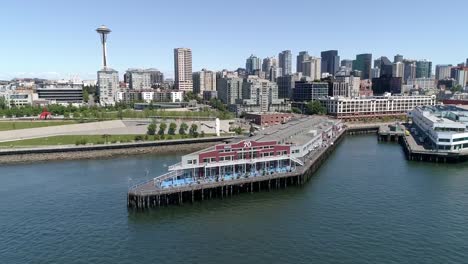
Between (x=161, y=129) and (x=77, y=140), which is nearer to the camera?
(x=77, y=140)

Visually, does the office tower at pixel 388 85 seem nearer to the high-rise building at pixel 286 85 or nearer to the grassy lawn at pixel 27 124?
the high-rise building at pixel 286 85

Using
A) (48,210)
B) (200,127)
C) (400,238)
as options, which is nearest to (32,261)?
(48,210)

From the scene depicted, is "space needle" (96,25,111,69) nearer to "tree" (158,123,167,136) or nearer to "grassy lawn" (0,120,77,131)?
"grassy lawn" (0,120,77,131)

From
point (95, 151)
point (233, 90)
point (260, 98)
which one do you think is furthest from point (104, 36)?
point (95, 151)

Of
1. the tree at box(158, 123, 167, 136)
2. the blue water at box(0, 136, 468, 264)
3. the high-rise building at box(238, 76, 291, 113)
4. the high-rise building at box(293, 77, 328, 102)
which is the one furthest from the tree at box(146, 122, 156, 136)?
the high-rise building at box(293, 77, 328, 102)

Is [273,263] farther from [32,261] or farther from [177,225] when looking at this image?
[32,261]

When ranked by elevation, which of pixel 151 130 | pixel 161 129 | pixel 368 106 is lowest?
pixel 151 130

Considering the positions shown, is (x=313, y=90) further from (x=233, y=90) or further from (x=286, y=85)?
(x=286, y=85)
